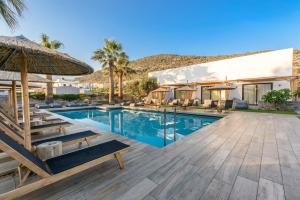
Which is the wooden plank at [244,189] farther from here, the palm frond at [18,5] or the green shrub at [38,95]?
the green shrub at [38,95]

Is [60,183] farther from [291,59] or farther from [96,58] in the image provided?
[291,59]

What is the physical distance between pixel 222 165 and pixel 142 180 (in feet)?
5.66

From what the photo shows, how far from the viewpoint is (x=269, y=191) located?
211cm

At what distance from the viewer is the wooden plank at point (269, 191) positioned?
199 cm

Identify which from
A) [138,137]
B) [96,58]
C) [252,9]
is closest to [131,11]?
[96,58]

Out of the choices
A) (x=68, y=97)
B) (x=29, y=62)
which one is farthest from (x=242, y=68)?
(x=68, y=97)

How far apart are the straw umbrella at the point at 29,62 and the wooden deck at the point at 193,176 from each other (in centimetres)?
150

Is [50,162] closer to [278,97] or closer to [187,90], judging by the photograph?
[187,90]

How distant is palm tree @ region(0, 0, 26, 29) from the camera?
344 cm

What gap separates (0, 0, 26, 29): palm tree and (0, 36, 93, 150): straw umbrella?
1251mm

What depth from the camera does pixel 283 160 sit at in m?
3.09

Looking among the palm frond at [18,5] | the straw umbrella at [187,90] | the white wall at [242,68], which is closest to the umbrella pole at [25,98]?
the palm frond at [18,5]

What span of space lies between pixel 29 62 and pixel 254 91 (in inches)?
691

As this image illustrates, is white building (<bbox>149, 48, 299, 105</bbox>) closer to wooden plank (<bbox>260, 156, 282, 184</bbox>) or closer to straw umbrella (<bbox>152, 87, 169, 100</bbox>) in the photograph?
straw umbrella (<bbox>152, 87, 169, 100</bbox>)
